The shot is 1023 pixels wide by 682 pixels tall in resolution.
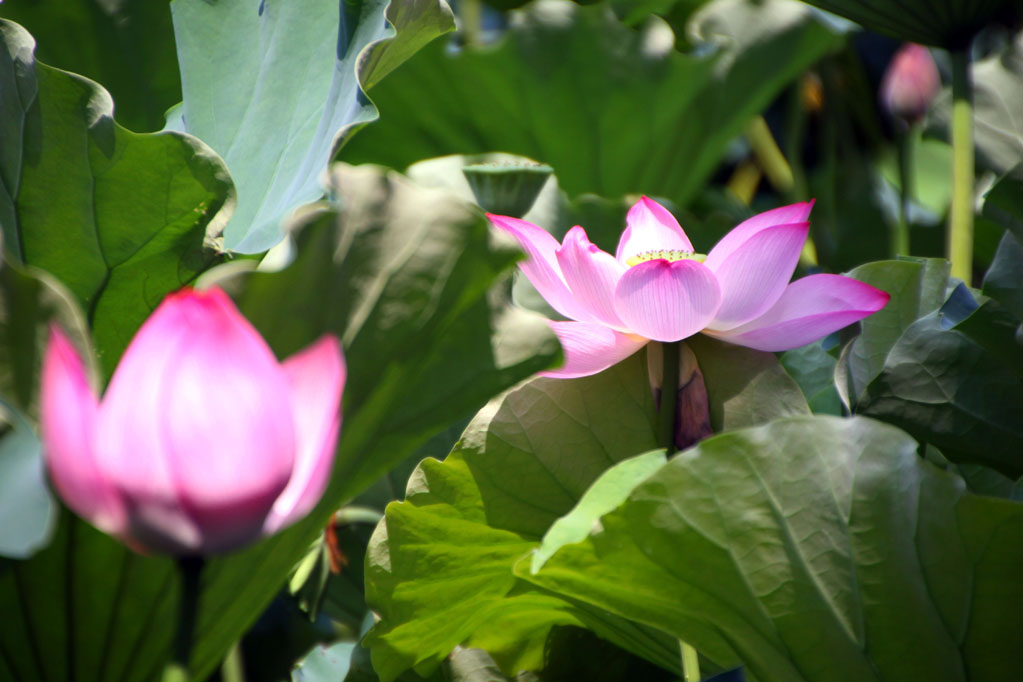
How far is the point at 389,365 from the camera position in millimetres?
392

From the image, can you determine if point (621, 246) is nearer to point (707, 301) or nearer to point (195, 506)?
point (707, 301)

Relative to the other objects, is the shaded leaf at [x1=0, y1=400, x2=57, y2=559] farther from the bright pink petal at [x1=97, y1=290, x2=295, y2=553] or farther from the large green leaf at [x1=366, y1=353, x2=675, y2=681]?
the large green leaf at [x1=366, y1=353, x2=675, y2=681]

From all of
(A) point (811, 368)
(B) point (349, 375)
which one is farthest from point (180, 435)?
(A) point (811, 368)

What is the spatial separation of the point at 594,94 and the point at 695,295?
67 cm

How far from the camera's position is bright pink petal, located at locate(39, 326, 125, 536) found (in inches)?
11.0

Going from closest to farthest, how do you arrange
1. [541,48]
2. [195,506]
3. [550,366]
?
[195,506] < [550,366] < [541,48]

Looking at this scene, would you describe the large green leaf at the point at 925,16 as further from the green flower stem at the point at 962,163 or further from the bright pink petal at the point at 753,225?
the bright pink petal at the point at 753,225

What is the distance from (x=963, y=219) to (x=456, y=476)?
1.57 feet

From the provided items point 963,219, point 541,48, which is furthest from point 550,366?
point 541,48

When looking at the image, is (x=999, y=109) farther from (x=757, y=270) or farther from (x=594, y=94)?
(x=757, y=270)

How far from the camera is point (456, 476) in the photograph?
0.53 metres

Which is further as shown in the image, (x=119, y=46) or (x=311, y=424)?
(x=119, y=46)

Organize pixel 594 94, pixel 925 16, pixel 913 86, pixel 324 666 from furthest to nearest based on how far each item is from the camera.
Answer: pixel 913 86 < pixel 594 94 < pixel 925 16 < pixel 324 666

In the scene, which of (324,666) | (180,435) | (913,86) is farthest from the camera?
(913,86)
